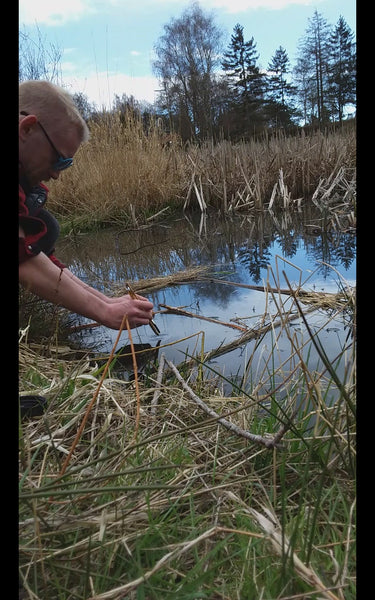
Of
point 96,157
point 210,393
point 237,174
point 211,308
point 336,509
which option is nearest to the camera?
point 336,509

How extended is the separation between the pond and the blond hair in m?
0.96

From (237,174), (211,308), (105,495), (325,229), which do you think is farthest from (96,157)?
(105,495)

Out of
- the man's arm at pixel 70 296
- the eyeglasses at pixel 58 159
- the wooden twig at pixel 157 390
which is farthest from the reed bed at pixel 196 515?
the eyeglasses at pixel 58 159

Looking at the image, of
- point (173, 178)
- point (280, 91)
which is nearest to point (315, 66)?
point (280, 91)

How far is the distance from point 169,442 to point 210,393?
391 mm

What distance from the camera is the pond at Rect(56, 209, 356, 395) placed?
5.16 ft

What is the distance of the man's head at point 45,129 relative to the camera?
1.59 meters

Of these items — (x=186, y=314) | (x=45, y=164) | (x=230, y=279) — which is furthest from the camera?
(x=230, y=279)

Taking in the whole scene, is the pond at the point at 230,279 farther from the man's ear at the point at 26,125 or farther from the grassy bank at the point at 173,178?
the man's ear at the point at 26,125

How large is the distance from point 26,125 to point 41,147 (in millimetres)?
93

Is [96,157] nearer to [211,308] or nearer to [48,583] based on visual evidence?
[211,308]

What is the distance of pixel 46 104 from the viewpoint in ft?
5.26

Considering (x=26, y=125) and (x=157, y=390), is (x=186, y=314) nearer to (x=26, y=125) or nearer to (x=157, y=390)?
(x=157, y=390)
